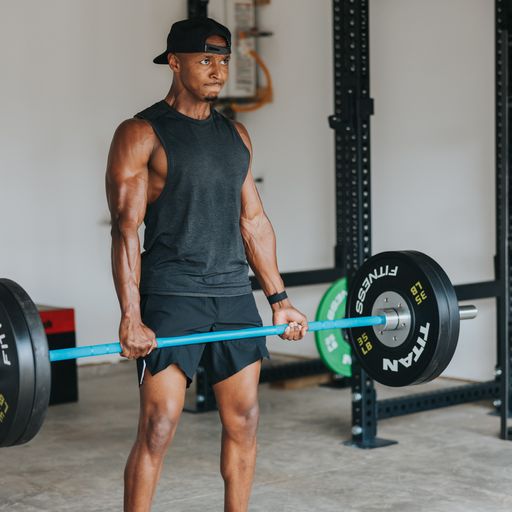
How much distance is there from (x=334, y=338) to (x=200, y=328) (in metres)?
2.11

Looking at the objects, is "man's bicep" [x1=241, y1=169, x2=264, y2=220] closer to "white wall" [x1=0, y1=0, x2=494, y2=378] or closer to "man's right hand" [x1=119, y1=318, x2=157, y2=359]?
"man's right hand" [x1=119, y1=318, x2=157, y2=359]

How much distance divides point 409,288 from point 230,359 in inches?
23.0

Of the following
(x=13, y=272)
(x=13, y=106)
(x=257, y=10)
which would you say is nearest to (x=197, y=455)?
(x=13, y=272)

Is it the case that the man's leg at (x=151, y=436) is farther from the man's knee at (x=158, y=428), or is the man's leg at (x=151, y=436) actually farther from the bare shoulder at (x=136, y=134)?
the bare shoulder at (x=136, y=134)

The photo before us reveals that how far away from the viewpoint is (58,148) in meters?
5.66

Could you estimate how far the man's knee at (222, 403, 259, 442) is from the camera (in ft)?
8.75

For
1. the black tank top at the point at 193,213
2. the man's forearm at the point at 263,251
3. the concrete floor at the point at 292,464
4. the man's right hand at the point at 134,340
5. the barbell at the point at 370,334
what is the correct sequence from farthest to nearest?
1. the concrete floor at the point at 292,464
2. the man's forearm at the point at 263,251
3. the black tank top at the point at 193,213
4. the man's right hand at the point at 134,340
5. the barbell at the point at 370,334

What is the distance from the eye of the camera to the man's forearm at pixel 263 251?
2797mm

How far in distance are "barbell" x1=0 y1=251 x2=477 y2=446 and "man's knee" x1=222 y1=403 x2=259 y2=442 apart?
22 cm

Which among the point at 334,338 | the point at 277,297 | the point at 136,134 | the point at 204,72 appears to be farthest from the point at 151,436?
the point at 334,338

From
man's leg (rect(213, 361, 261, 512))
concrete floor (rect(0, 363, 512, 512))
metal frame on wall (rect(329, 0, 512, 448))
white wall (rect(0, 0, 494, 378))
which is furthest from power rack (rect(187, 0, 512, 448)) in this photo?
man's leg (rect(213, 361, 261, 512))

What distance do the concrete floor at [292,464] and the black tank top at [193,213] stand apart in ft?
3.40

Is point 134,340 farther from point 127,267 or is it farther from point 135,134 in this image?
point 135,134

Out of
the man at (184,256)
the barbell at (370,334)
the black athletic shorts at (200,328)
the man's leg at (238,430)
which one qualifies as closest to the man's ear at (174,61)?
the man at (184,256)
